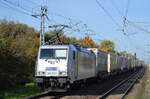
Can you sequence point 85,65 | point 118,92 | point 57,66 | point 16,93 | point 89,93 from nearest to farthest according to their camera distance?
1. point 57,66
2. point 16,93
3. point 89,93
4. point 118,92
5. point 85,65

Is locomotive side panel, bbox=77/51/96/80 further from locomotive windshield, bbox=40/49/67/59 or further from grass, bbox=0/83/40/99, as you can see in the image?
grass, bbox=0/83/40/99

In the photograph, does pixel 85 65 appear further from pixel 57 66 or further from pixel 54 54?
pixel 57 66

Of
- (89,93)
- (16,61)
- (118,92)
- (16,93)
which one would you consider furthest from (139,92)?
(16,61)

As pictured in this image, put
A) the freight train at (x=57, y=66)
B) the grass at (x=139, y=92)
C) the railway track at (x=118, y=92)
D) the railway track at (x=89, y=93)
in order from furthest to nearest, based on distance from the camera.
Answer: the grass at (x=139, y=92)
the railway track at (x=118, y=92)
the freight train at (x=57, y=66)
the railway track at (x=89, y=93)

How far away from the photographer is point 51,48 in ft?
70.8

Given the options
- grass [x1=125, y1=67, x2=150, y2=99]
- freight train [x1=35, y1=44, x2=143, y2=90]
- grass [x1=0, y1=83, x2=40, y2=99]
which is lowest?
grass [x1=125, y1=67, x2=150, y2=99]

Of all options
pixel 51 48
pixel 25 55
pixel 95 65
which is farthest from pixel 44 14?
pixel 51 48

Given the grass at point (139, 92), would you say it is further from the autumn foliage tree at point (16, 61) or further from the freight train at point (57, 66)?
the autumn foliage tree at point (16, 61)

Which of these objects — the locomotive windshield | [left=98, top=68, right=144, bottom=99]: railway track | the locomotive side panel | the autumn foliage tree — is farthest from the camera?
the autumn foliage tree

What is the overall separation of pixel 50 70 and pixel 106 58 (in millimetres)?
21867

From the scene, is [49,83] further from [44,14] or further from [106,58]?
[106,58]

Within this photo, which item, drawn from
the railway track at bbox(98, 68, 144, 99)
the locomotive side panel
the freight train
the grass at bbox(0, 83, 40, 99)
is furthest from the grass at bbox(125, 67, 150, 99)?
the grass at bbox(0, 83, 40, 99)

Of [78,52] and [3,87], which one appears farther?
[3,87]

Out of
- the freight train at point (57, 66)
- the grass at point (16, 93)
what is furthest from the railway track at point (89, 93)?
the grass at point (16, 93)
